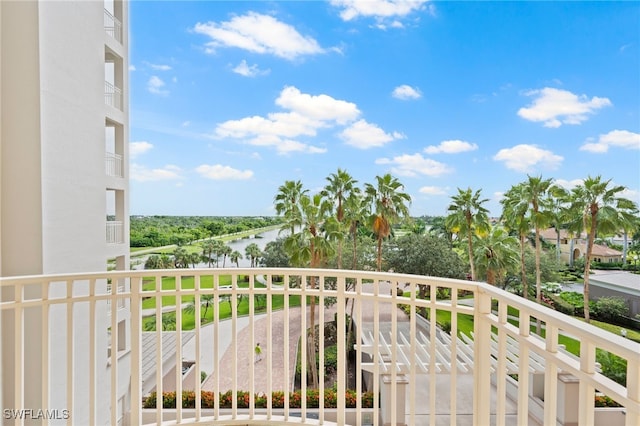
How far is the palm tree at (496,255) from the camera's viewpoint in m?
10.2

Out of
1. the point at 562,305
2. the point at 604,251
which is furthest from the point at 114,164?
the point at 562,305

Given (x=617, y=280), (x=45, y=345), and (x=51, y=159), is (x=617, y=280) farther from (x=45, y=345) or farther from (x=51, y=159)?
(x=51, y=159)

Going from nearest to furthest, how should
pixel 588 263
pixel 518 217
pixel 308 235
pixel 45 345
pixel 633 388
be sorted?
pixel 633 388 < pixel 45 345 < pixel 588 263 < pixel 308 235 < pixel 518 217

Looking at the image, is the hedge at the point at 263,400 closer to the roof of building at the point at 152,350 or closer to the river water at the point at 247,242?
the roof of building at the point at 152,350

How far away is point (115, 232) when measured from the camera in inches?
206

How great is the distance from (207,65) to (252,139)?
11.8 feet

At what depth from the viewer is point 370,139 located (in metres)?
14.3

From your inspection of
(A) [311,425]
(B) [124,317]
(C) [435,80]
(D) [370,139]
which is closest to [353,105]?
(D) [370,139]

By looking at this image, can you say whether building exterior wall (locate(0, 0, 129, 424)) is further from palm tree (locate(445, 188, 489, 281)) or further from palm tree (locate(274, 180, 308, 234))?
palm tree (locate(445, 188, 489, 281))

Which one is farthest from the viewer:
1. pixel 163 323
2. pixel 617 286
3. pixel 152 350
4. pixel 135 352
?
pixel 163 323

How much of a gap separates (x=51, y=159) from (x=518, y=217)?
436 inches

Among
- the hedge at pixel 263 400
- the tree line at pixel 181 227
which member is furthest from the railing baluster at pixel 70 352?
the tree line at pixel 181 227

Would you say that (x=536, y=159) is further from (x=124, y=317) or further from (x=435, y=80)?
(x=124, y=317)

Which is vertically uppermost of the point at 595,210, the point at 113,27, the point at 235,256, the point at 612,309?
the point at 113,27
